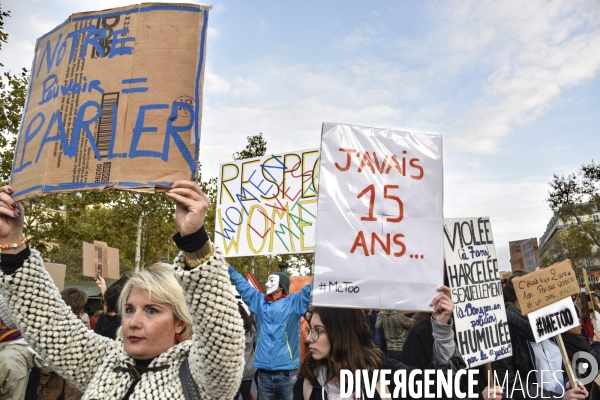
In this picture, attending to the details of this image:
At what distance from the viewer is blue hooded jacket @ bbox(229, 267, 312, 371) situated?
19.2 feet

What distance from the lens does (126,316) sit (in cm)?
235

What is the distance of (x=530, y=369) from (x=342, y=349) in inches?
104

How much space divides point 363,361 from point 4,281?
7.10 ft

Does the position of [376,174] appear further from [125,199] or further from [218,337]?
[125,199]

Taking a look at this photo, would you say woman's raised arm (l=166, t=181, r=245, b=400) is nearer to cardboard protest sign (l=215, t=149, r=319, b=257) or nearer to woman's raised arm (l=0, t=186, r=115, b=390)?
woman's raised arm (l=0, t=186, r=115, b=390)

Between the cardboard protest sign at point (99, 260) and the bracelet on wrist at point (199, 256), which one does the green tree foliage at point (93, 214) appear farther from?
the bracelet on wrist at point (199, 256)

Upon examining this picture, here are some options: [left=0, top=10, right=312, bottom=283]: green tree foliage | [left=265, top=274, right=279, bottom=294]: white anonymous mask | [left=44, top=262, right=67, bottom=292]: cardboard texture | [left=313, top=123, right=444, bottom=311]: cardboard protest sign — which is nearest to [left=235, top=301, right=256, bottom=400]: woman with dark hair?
[left=265, top=274, right=279, bottom=294]: white anonymous mask

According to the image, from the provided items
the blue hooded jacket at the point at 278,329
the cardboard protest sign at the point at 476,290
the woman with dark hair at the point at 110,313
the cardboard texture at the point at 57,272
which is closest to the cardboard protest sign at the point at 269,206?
the blue hooded jacket at the point at 278,329

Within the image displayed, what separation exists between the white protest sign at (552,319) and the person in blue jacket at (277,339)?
2.44m

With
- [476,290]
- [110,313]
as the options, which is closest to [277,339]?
[110,313]

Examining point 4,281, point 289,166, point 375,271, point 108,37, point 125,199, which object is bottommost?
point 4,281

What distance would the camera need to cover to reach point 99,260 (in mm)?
7988

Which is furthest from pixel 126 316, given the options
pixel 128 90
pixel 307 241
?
pixel 307 241

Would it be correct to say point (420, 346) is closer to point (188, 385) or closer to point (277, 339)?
point (188, 385)
